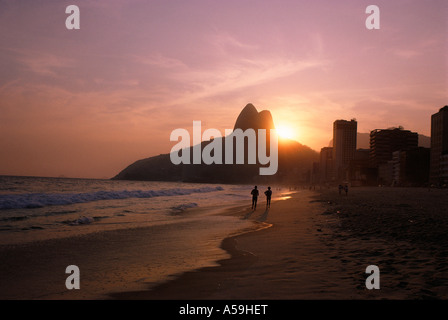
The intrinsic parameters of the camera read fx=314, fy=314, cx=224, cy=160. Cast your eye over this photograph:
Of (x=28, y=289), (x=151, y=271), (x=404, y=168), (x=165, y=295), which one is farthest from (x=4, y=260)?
(x=404, y=168)

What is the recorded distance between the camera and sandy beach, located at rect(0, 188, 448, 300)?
589 cm

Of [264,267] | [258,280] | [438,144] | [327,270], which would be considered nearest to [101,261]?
[264,267]

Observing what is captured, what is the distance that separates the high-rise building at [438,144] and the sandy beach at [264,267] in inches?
5954

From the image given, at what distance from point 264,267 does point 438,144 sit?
603 feet

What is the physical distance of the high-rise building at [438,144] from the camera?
143 m

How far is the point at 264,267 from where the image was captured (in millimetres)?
7785

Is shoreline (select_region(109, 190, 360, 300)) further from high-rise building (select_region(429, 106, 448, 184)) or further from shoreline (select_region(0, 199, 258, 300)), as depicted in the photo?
high-rise building (select_region(429, 106, 448, 184))

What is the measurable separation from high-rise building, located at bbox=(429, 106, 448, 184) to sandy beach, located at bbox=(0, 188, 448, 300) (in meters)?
151

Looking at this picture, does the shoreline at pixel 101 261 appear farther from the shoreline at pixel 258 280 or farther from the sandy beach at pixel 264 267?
the shoreline at pixel 258 280

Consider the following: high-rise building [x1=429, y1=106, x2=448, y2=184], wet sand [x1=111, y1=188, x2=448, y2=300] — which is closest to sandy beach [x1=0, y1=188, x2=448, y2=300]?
wet sand [x1=111, y1=188, x2=448, y2=300]

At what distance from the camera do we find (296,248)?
9.84 metres

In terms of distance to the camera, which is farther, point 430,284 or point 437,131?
point 437,131
